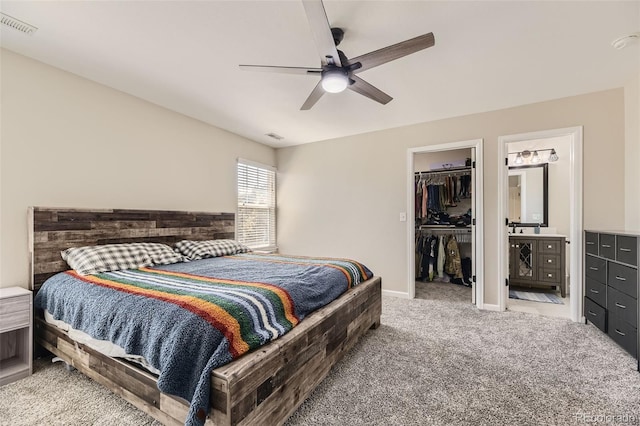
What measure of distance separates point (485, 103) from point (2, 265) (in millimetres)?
4782

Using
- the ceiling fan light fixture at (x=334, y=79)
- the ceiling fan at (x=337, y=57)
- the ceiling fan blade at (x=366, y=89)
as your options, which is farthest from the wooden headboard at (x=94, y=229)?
the ceiling fan blade at (x=366, y=89)

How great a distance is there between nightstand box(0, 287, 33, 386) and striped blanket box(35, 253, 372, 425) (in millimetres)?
131

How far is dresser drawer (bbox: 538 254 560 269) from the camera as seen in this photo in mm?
3994

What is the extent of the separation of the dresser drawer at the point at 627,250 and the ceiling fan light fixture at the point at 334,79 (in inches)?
99.1

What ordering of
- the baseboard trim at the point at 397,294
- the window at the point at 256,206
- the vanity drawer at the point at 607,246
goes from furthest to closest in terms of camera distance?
the window at the point at 256,206 < the baseboard trim at the point at 397,294 < the vanity drawer at the point at 607,246

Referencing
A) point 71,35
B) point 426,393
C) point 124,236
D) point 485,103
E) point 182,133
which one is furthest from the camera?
point 182,133

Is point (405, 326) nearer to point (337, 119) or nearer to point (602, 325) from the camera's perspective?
point (602, 325)

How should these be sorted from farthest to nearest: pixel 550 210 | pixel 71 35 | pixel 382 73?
1. pixel 550 210
2. pixel 382 73
3. pixel 71 35

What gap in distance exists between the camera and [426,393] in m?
1.76

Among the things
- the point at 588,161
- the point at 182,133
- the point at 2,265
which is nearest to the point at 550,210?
the point at 588,161

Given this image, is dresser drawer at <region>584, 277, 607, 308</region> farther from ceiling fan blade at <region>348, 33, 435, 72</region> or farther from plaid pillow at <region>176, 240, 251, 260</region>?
plaid pillow at <region>176, 240, 251, 260</region>

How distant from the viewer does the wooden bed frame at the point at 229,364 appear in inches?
48.8

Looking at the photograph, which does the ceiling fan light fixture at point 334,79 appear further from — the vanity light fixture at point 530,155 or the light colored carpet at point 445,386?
the vanity light fixture at point 530,155

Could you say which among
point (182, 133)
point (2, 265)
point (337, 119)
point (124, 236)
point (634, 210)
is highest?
point (337, 119)
